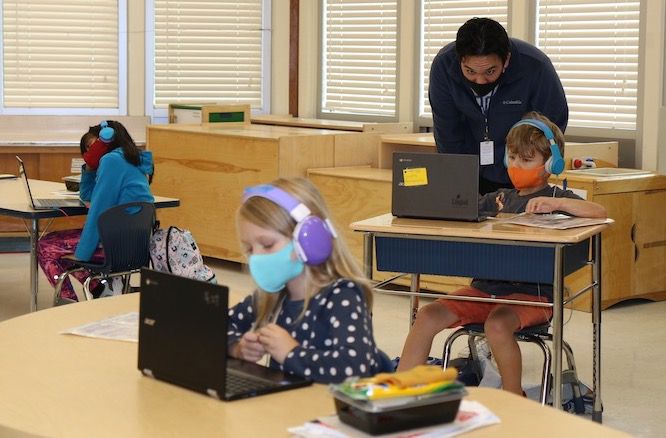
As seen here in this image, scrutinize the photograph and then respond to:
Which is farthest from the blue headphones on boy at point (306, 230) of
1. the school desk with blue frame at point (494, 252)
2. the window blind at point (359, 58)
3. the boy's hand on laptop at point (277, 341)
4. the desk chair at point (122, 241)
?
the window blind at point (359, 58)

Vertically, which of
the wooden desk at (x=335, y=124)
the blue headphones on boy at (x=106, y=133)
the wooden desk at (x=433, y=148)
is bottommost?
the wooden desk at (x=433, y=148)

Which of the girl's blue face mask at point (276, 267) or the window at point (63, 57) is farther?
the window at point (63, 57)

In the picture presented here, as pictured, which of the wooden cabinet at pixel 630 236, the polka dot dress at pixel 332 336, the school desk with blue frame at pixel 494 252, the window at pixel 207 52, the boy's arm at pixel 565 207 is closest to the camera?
the polka dot dress at pixel 332 336

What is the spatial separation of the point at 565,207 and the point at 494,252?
0.29 meters

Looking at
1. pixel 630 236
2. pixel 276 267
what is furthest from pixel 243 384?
pixel 630 236

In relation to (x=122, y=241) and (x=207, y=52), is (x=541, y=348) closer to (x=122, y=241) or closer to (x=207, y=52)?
(x=122, y=241)

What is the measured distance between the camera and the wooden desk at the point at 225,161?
6.60 m

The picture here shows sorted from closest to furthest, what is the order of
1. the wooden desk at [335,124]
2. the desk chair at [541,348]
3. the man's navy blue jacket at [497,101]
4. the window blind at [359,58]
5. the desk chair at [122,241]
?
1. the desk chair at [541,348]
2. the man's navy blue jacket at [497,101]
3. the desk chair at [122,241]
4. the wooden desk at [335,124]
5. the window blind at [359,58]

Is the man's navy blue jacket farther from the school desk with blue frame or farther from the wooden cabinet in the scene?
the wooden cabinet

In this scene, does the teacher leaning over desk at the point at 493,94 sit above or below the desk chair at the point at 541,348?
above

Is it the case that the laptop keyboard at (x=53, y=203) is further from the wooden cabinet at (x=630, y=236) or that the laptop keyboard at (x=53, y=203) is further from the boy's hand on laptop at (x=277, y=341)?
the boy's hand on laptop at (x=277, y=341)

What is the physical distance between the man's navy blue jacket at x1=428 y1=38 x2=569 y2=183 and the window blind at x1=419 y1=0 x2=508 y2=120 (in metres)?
2.66

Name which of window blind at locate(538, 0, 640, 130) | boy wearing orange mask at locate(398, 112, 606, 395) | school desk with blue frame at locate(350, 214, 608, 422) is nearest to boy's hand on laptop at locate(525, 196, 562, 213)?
boy wearing orange mask at locate(398, 112, 606, 395)

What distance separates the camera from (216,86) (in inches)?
331
